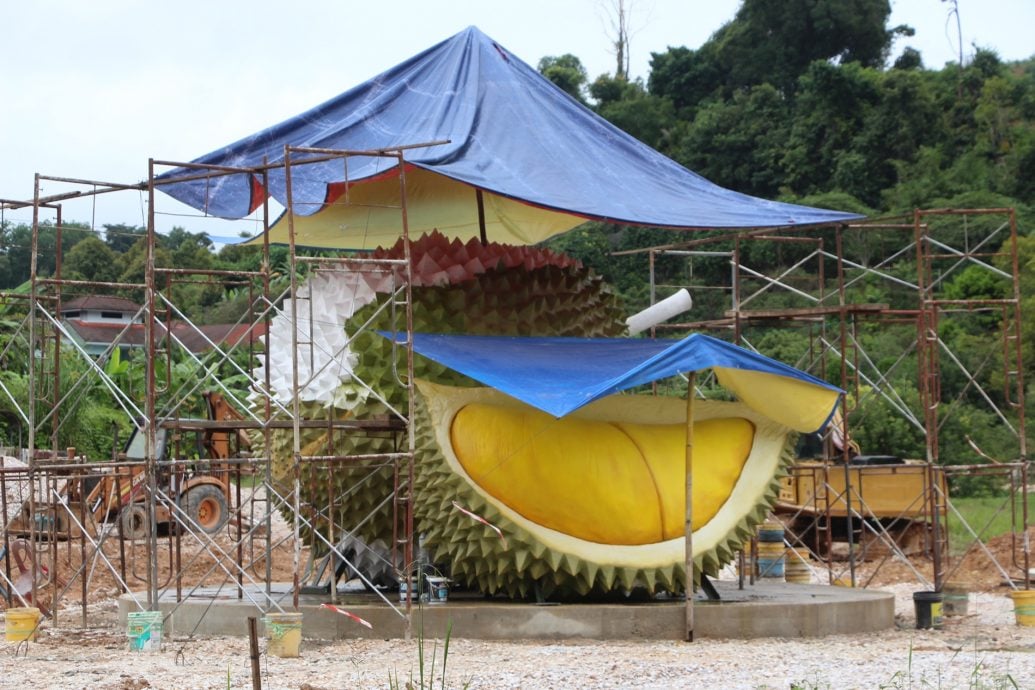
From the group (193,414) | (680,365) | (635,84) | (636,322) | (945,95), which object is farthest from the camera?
(635,84)

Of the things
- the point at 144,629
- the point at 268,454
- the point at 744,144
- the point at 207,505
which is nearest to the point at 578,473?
the point at 268,454

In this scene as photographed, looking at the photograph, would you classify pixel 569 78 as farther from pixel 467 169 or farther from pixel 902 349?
pixel 467 169

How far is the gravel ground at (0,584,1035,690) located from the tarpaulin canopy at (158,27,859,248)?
4.05m

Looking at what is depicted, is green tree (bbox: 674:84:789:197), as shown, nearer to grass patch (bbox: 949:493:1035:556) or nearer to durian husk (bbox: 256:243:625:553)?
grass patch (bbox: 949:493:1035:556)

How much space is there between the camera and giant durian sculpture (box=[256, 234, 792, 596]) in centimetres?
1323

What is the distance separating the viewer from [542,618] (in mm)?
12953

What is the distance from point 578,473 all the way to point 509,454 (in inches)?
26.4

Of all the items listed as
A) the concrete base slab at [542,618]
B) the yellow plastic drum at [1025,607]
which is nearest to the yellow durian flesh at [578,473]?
the concrete base slab at [542,618]

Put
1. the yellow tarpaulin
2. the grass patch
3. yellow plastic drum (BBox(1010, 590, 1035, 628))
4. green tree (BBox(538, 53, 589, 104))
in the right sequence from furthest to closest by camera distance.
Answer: green tree (BBox(538, 53, 589, 104)) < the grass patch < the yellow tarpaulin < yellow plastic drum (BBox(1010, 590, 1035, 628))

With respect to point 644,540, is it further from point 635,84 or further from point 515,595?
point 635,84

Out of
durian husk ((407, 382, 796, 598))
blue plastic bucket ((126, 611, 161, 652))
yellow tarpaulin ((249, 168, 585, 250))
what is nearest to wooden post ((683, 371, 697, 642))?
durian husk ((407, 382, 796, 598))

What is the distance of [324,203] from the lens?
1349cm

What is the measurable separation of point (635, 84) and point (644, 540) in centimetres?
4786

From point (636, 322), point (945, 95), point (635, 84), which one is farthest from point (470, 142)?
A: point (635, 84)
